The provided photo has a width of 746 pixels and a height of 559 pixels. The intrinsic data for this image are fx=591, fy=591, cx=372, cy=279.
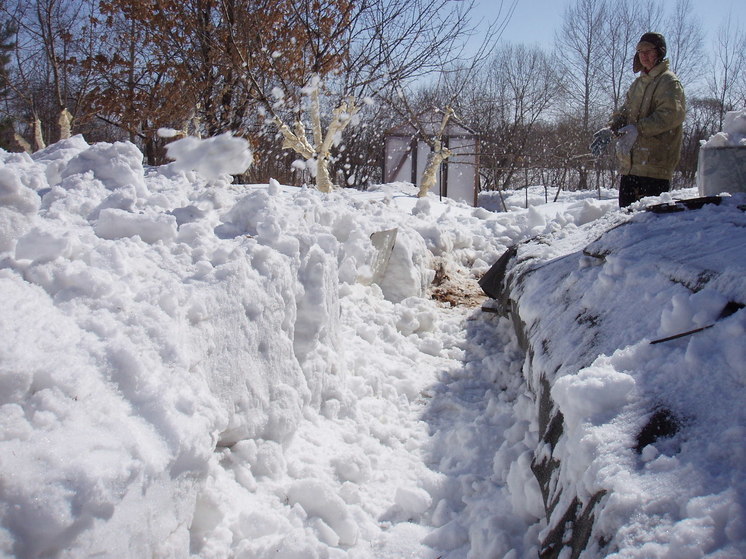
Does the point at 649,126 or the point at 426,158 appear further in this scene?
the point at 426,158

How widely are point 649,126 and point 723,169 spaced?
0.65 m

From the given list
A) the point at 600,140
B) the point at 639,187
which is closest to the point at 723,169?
the point at 639,187

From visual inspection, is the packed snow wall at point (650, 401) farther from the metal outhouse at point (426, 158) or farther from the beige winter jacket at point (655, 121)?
the metal outhouse at point (426, 158)

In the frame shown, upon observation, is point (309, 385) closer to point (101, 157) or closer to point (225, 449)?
point (225, 449)

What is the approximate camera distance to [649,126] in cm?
415

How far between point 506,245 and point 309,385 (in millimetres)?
4488

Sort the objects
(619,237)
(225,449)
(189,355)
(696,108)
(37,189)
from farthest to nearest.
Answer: (696,108)
(619,237)
(37,189)
(225,449)
(189,355)

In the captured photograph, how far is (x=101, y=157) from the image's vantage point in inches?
118

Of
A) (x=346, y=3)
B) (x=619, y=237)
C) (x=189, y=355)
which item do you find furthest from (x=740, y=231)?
(x=346, y=3)

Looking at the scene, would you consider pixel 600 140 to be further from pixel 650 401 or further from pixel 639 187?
pixel 650 401

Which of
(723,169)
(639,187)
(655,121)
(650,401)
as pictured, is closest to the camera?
(650,401)

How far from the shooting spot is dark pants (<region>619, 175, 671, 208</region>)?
175 inches

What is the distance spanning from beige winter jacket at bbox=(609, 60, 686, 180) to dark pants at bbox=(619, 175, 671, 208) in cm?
5

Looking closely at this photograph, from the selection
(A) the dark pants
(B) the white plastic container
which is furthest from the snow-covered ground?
(B) the white plastic container
